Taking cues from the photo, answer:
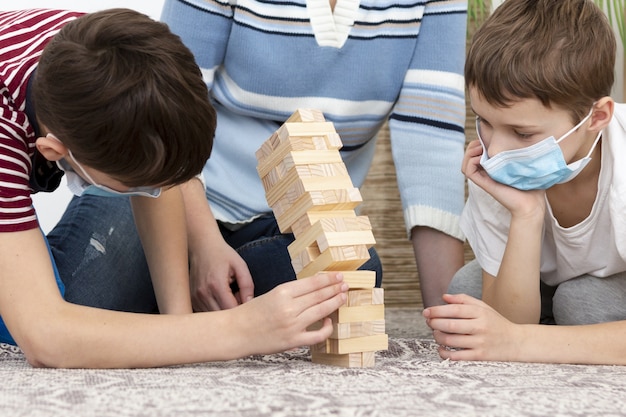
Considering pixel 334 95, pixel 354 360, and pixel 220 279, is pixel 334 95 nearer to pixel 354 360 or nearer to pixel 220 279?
pixel 220 279

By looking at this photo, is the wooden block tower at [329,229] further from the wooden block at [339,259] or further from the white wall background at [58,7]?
the white wall background at [58,7]

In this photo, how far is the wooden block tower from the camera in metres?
1.06

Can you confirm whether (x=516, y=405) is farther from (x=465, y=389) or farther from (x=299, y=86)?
(x=299, y=86)

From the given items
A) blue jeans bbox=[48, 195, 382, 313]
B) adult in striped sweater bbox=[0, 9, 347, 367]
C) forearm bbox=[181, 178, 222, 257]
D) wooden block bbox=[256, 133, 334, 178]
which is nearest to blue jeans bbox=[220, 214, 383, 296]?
blue jeans bbox=[48, 195, 382, 313]

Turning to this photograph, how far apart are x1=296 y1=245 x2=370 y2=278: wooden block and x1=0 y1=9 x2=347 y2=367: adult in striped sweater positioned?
2 cm

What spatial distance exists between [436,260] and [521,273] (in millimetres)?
338

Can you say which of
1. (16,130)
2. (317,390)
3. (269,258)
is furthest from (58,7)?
(317,390)

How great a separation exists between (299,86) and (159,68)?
60cm

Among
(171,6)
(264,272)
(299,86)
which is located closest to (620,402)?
(264,272)

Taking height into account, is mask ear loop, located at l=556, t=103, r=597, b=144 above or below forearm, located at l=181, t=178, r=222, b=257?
above

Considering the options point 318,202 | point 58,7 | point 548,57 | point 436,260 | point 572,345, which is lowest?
point 572,345

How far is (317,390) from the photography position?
892 mm

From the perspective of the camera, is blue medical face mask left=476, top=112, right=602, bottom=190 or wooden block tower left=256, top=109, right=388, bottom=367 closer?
wooden block tower left=256, top=109, right=388, bottom=367

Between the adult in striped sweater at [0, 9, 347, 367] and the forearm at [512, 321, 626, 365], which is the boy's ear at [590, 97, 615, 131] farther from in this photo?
the adult in striped sweater at [0, 9, 347, 367]
